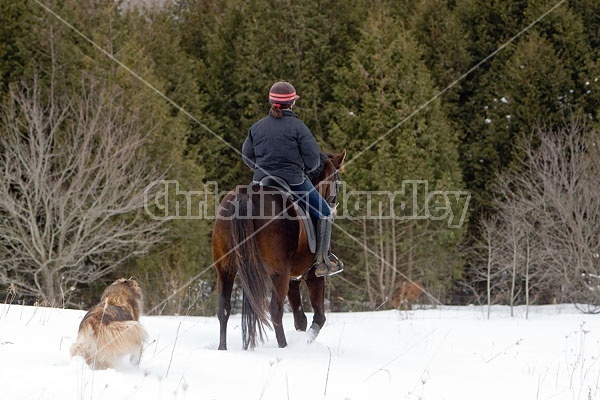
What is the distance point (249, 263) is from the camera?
747 centimetres

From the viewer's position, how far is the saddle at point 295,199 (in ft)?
25.4

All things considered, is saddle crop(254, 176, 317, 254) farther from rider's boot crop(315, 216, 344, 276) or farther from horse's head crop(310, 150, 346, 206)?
horse's head crop(310, 150, 346, 206)

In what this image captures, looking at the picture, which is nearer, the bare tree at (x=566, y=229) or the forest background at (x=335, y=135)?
the bare tree at (x=566, y=229)

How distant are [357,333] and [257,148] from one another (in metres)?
3.81

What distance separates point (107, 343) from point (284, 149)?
10.8ft

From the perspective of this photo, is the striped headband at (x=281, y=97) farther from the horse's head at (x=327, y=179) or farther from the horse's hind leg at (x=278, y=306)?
the horse's hind leg at (x=278, y=306)

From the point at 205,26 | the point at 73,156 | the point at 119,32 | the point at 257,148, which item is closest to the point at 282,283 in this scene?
the point at 257,148

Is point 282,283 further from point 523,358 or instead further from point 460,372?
point 523,358

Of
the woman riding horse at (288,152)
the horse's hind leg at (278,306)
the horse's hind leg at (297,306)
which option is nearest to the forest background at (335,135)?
the horse's hind leg at (297,306)

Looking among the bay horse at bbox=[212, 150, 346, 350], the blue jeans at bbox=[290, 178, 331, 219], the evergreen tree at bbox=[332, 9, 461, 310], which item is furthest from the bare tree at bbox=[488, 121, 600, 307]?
the bay horse at bbox=[212, 150, 346, 350]

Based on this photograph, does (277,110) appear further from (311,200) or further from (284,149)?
(311,200)

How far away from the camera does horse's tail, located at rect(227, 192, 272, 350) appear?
7.42m

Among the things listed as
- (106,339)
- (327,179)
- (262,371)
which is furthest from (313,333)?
(106,339)

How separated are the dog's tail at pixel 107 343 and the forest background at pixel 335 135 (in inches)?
483
